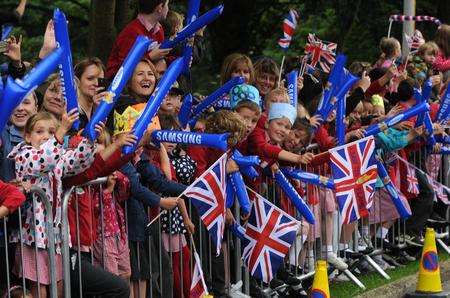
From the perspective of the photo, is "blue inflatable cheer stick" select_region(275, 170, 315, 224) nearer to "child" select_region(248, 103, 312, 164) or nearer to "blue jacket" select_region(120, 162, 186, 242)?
"child" select_region(248, 103, 312, 164)

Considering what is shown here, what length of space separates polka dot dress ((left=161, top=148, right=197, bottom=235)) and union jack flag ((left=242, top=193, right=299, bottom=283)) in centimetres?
83

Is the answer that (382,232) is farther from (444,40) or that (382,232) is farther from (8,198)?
(8,198)

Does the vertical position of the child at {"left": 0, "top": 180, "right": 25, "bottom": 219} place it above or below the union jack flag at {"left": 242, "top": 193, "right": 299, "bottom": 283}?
above

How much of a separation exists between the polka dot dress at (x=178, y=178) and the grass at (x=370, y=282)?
2.18 meters

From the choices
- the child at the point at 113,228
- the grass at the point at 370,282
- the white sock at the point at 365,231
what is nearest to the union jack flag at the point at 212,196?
the child at the point at 113,228

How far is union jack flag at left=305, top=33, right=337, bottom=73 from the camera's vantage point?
37.8 ft

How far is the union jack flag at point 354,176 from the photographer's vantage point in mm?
10211

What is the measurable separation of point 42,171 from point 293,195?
10.2ft

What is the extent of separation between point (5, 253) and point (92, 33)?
7413 millimetres

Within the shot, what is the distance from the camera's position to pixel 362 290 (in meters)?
10.6

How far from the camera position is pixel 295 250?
33.8 feet

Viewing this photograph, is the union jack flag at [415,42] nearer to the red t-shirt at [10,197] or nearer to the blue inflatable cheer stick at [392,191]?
the blue inflatable cheer stick at [392,191]

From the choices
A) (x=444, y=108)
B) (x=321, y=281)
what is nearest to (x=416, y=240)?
(x=444, y=108)

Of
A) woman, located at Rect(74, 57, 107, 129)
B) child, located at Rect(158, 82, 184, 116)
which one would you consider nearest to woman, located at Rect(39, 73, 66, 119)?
woman, located at Rect(74, 57, 107, 129)
